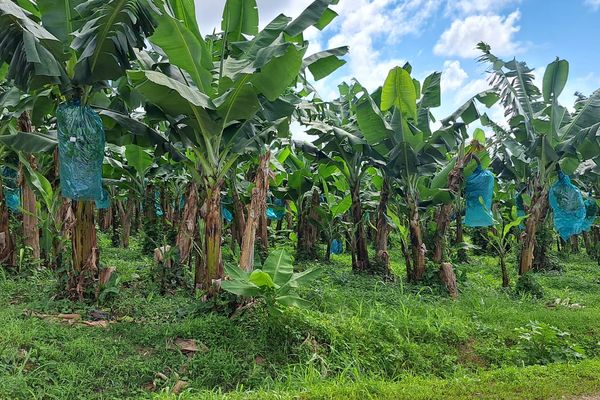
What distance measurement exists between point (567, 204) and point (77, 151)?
833 cm

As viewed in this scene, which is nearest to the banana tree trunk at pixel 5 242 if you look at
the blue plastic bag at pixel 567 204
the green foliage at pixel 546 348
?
the green foliage at pixel 546 348

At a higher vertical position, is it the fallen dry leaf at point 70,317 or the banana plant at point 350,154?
the banana plant at point 350,154

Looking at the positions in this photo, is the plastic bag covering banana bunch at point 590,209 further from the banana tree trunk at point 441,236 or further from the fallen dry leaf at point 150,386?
the fallen dry leaf at point 150,386

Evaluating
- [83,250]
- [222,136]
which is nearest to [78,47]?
[222,136]

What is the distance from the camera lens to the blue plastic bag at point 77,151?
4.84m

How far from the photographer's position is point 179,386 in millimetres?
3746

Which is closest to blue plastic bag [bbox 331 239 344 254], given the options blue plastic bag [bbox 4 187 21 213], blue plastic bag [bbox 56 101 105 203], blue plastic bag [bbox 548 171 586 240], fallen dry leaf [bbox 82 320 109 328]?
blue plastic bag [bbox 548 171 586 240]

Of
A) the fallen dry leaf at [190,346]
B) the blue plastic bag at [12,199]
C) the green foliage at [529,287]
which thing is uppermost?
the blue plastic bag at [12,199]

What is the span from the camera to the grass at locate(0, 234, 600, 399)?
12.0ft

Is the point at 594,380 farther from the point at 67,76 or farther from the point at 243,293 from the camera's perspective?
the point at 67,76

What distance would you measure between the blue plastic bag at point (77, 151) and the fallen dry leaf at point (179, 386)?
234cm

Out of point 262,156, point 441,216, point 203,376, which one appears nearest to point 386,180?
point 441,216

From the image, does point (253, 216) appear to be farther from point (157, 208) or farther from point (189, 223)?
point (157, 208)

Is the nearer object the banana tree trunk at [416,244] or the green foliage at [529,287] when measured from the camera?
the green foliage at [529,287]
